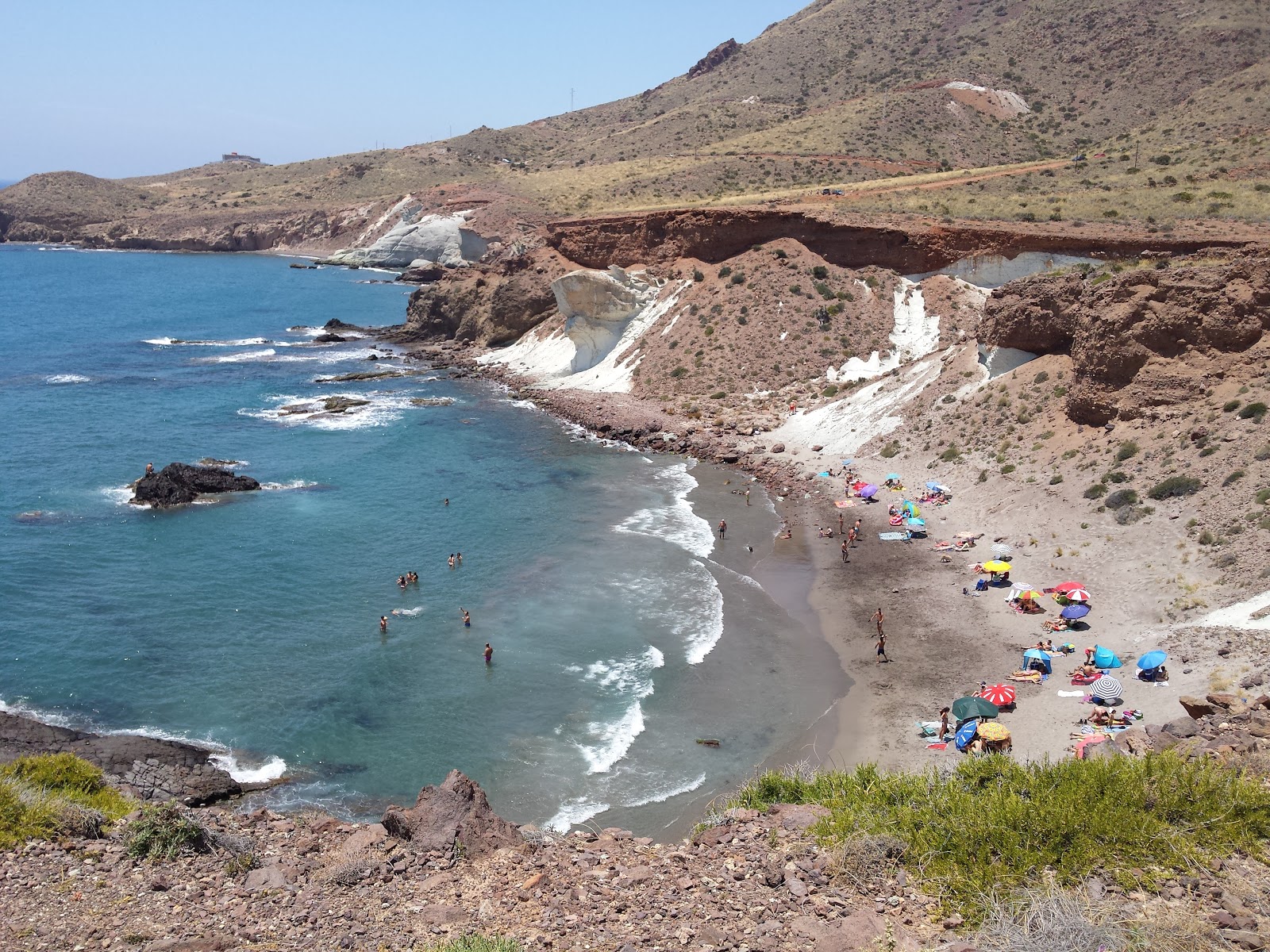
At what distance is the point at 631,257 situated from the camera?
198ft

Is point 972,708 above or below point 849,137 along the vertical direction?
below

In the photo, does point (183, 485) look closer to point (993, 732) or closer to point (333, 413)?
point (333, 413)

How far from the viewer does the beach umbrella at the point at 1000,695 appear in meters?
19.9

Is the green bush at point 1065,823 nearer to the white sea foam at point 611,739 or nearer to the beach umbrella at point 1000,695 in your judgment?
the beach umbrella at point 1000,695

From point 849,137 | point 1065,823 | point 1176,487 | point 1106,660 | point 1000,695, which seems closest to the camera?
point 1065,823

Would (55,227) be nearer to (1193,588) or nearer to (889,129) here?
(889,129)

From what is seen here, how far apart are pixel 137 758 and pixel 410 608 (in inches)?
353

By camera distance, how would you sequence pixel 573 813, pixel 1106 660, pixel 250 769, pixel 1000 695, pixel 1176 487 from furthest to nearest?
pixel 1176 487
pixel 1106 660
pixel 1000 695
pixel 250 769
pixel 573 813

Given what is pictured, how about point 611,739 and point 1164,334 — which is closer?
point 611,739

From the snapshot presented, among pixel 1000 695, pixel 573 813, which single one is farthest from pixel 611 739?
pixel 1000 695

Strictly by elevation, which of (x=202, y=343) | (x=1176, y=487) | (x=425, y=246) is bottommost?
(x=1176, y=487)

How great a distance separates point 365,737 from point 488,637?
208 inches

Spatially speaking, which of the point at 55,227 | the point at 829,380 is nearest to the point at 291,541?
the point at 829,380

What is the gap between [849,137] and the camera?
8975cm
